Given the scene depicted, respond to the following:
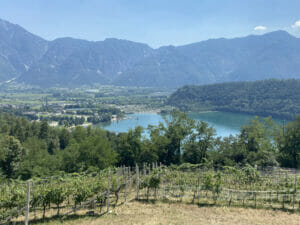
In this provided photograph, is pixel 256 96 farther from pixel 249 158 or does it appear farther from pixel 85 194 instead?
pixel 85 194

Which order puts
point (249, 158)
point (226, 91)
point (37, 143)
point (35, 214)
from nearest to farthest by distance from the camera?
1. point (35, 214)
2. point (249, 158)
3. point (37, 143)
4. point (226, 91)

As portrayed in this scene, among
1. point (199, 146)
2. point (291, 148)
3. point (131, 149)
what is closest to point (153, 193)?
point (131, 149)

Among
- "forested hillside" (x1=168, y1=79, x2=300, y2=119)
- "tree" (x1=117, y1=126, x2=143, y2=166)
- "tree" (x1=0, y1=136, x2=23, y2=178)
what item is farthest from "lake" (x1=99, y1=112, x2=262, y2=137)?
"tree" (x1=0, y1=136, x2=23, y2=178)

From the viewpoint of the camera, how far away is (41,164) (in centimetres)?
2997

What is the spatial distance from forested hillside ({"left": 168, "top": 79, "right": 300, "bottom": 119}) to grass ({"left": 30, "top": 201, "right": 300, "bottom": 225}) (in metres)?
108

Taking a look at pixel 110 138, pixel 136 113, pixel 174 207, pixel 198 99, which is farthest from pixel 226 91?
pixel 174 207

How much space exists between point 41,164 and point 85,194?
775 inches

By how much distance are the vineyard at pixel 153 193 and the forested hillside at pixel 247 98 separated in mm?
105323

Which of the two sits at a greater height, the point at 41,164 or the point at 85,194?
the point at 85,194

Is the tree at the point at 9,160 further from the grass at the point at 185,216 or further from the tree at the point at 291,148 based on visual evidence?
the tree at the point at 291,148

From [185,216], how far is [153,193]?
368 cm

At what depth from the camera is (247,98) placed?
146500mm

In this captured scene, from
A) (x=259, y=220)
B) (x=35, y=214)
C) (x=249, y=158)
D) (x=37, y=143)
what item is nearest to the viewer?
(x=259, y=220)

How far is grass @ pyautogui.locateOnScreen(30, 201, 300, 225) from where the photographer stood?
11234 millimetres
